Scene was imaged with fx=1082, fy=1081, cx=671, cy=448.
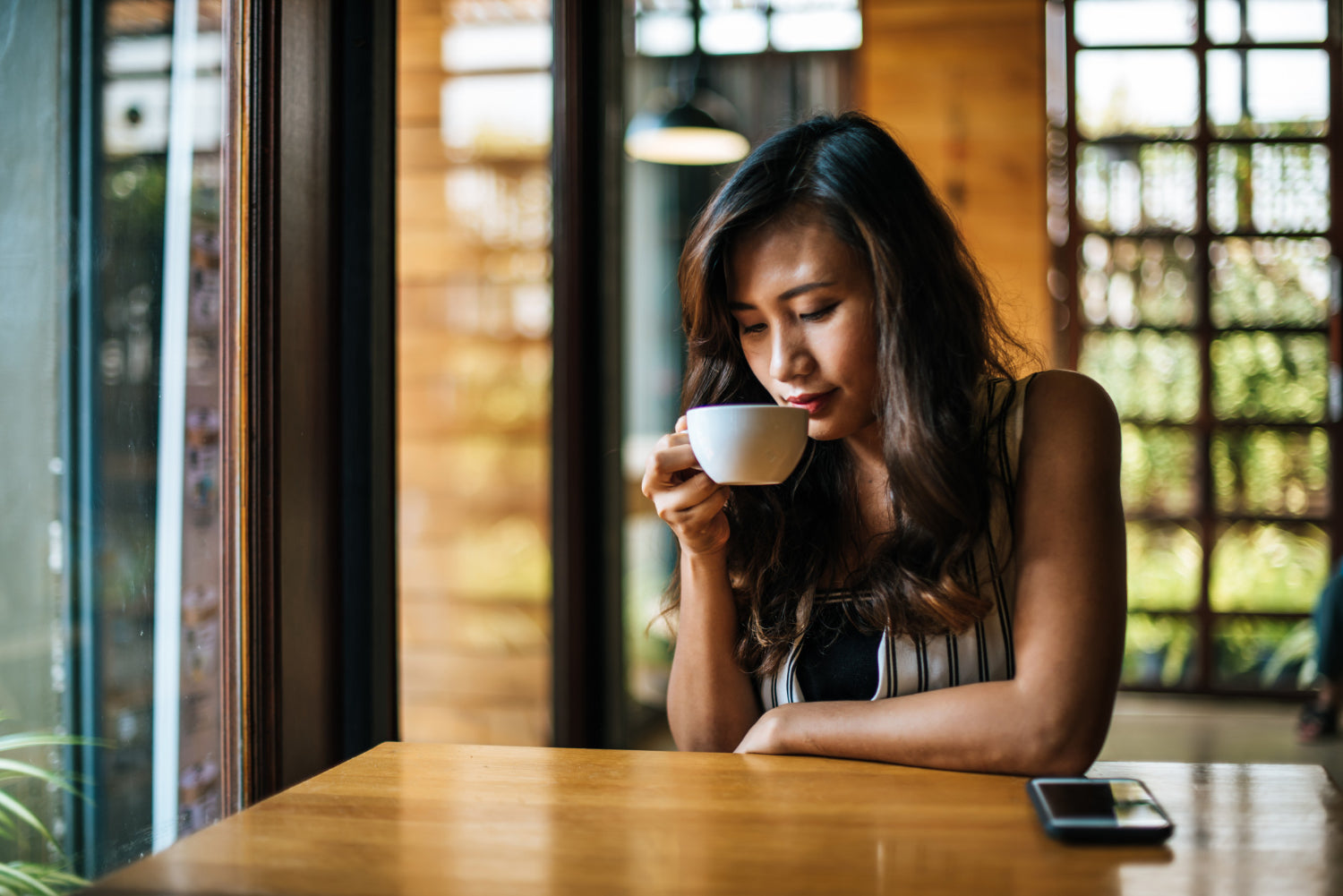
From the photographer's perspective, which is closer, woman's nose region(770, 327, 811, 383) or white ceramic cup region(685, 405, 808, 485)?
white ceramic cup region(685, 405, 808, 485)

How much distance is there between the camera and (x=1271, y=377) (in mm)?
4562

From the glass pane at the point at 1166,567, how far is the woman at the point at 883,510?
366 centimetres

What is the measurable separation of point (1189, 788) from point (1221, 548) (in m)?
4.15

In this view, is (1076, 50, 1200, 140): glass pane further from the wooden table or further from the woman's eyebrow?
the wooden table

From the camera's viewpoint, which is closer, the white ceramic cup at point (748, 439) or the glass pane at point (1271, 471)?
the white ceramic cup at point (748, 439)

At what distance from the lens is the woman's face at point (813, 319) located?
1203mm

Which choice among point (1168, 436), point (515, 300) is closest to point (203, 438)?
point (515, 300)

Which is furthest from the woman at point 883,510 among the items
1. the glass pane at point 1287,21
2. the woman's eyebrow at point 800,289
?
the glass pane at point 1287,21

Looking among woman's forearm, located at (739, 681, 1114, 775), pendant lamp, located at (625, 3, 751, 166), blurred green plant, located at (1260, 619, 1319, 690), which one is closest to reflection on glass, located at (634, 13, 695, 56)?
pendant lamp, located at (625, 3, 751, 166)

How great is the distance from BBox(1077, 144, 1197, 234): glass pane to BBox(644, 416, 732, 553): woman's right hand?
162 inches

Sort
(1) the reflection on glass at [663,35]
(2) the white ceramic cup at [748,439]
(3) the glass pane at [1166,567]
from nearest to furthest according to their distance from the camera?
(2) the white ceramic cup at [748,439]
(1) the reflection on glass at [663,35]
(3) the glass pane at [1166,567]

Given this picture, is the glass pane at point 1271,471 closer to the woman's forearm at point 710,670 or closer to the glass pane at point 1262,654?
the glass pane at point 1262,654

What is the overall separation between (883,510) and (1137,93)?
4.11 metres

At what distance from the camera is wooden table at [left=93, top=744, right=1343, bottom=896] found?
67cm
